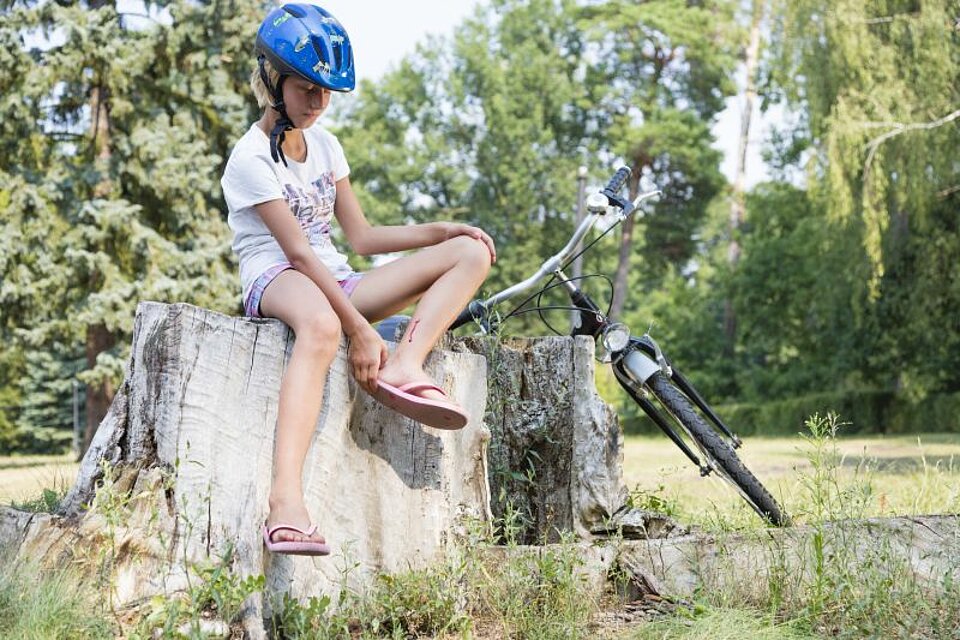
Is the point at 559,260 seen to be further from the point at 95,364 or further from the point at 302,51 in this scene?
the point at 95,364

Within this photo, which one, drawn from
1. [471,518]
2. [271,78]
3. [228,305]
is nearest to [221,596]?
[471,518]

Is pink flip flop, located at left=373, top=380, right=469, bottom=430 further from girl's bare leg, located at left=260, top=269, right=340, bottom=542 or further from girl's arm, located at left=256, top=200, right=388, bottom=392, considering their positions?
girl's bare leg, located at left=260, top=269, right=340, bottom=542

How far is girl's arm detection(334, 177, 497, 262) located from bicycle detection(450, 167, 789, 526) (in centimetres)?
50

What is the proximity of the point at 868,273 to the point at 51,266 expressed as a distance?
563 inches

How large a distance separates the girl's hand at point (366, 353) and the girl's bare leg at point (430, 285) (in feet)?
0.50

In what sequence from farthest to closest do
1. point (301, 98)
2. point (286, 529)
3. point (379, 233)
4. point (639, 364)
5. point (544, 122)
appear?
point (544, 122) < point (639, 364) < point (379, 233) < point (301, 98) < point (286, 529)

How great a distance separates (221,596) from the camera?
318 centimetres

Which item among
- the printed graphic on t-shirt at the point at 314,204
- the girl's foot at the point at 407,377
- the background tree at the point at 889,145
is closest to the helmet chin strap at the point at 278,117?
the printed graphic on t-shirt at the point at 314,204

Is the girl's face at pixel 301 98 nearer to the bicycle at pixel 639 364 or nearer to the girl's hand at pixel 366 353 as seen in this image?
the girl's hand at pixel 366 353

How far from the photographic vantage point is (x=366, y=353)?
362cm

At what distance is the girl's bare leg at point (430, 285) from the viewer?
12.4 feet

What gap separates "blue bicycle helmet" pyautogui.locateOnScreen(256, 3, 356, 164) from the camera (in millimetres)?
3691

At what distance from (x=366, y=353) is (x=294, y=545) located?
0.68 metres

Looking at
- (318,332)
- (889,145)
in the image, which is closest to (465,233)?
(318,332)
